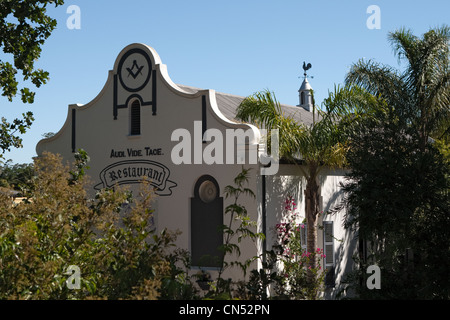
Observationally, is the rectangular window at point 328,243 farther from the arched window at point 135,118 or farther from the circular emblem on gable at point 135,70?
the circular emblem on gable at point 135,70

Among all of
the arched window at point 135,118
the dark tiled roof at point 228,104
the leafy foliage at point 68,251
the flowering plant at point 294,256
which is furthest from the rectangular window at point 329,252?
the leafy foliage at point 68,251

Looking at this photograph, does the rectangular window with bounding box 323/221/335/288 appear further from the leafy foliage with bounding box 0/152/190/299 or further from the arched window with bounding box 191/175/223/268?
the leafy foliage with bounding box 0/152/190/299

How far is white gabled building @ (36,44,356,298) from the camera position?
12875mm

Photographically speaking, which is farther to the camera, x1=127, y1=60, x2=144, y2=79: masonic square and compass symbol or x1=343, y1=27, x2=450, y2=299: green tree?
x1=127, y1=60, x2=144, y2=79: masonic square and compass symbol

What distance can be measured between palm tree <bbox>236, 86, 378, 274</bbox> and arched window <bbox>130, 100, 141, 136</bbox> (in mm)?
2966

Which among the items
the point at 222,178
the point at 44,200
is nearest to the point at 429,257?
the point at 222,178

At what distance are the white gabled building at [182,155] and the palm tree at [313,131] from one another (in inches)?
21.9

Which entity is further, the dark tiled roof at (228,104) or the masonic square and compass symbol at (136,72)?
the dark tiled roof at (228,104)

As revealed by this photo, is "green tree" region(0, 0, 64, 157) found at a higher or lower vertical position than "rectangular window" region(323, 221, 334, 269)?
higher

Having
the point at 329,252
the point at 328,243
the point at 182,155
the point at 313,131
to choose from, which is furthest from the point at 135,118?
the point at 329,252

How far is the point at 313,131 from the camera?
1301 cm

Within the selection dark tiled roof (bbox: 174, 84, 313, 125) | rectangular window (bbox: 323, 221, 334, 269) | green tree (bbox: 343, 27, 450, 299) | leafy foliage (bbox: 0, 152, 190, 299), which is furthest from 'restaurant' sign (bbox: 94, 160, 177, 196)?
leafy foliage (bbox: 0, 152, 190, 299)

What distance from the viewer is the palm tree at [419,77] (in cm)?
1538

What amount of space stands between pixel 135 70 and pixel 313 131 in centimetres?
529
